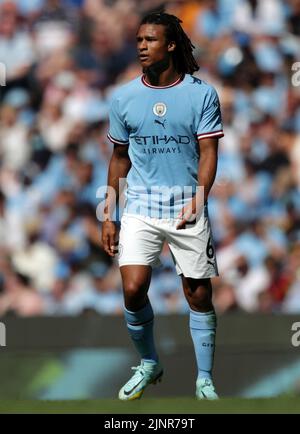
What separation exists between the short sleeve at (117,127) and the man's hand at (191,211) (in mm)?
545

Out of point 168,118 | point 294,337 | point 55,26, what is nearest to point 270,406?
point 168,118

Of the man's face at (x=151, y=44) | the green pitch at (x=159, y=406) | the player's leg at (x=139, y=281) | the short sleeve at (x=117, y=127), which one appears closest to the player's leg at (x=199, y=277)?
the player's leg at (x=139, y=281)

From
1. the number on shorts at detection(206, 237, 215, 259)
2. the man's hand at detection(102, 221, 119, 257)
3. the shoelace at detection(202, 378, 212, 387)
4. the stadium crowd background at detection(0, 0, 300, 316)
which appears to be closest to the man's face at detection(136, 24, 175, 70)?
the man's hand at detection(102, 221, 119, 257)

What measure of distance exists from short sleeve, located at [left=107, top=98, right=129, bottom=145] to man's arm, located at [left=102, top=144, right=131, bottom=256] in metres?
0.05

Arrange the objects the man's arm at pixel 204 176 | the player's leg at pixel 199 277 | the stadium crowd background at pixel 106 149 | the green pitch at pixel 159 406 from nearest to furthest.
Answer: the green pitch at pixel 159 406, the man's arm at pixel 204 176, the player's leg at pixel 199 277, the stadium crowd background at pixel 106 149

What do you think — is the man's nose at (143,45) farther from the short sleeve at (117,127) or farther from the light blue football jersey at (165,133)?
the short sleeve at (117,127)

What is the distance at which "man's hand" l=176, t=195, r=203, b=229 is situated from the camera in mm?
6164

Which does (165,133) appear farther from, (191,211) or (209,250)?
(209,250)

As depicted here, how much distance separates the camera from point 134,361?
9.38m

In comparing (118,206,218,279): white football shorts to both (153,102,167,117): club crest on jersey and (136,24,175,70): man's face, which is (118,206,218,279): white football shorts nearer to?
(153,102,167,117): club crest on jersey

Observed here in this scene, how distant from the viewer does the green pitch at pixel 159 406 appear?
5.49 metres

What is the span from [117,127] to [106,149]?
361cm
